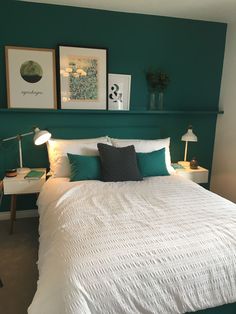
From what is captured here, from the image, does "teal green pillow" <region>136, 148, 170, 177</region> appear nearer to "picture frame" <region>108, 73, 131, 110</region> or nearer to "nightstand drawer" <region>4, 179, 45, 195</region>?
"picture frame" <region>108, 73, 131, 110</region>

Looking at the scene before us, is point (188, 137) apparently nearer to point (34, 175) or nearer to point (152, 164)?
point (152, 164)

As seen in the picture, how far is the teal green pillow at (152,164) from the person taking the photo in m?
2.72

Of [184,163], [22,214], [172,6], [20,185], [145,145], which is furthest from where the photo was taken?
[184,163]

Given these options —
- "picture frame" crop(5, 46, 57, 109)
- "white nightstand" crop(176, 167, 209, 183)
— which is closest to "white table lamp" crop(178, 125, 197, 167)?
"white nightstand" crop(176, 167, 209, 183)

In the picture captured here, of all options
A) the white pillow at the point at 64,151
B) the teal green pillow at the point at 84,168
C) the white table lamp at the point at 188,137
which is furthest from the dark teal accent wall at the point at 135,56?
→ the teal green pillow at the point at 84,168

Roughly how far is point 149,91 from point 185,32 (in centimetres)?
83

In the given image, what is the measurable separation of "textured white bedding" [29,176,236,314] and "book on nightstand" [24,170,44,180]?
80 centimetres

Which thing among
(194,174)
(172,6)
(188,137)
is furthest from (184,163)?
(172,6)

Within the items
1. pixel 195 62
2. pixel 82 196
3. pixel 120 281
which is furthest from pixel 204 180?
pixel 120 281

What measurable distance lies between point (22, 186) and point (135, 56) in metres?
1.96

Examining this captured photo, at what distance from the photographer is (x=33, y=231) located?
2.80m

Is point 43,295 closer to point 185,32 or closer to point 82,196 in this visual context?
point 82,196

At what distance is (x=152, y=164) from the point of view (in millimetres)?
2740

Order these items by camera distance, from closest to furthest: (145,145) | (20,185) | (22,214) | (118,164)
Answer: (118,164)
(20,185)
(145,145)
(22,214)
